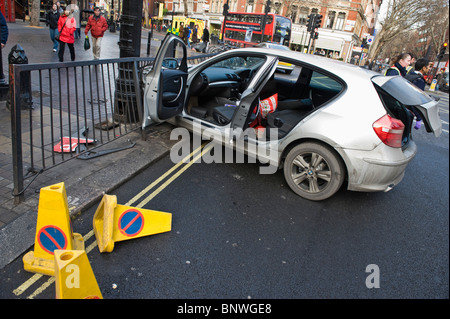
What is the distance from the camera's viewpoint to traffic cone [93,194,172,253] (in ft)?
8.82

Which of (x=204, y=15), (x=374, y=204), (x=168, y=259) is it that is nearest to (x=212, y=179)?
(x=168, y=259)

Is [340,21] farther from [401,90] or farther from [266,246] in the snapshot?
[266,246]

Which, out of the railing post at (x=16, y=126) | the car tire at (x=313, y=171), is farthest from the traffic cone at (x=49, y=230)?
the car tire at (x=313, y=171)

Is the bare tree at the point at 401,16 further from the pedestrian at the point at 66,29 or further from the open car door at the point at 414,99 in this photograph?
the open car door at the point at 414,99

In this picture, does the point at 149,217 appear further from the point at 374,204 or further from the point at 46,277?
the point at 374,204

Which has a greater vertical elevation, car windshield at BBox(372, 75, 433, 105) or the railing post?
car windshield at BBox(372, 75, 433, 105)

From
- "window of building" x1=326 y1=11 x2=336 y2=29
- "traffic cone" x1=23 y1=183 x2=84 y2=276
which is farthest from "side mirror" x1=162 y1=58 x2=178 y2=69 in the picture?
"window of building" x1=326 y1=11 x2=336 y2=29

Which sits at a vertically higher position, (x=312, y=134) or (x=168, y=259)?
(x=312, y=134)

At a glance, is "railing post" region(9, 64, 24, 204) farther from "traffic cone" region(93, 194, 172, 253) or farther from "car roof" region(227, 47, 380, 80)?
"car roof" region(227, 47, 380, 80)

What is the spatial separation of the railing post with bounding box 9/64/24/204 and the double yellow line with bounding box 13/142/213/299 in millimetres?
860

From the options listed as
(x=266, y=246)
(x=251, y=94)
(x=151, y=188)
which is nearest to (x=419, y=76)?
(x=251, y=94)

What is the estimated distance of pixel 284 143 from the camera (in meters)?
4.00

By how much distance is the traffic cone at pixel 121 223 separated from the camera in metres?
2.69
